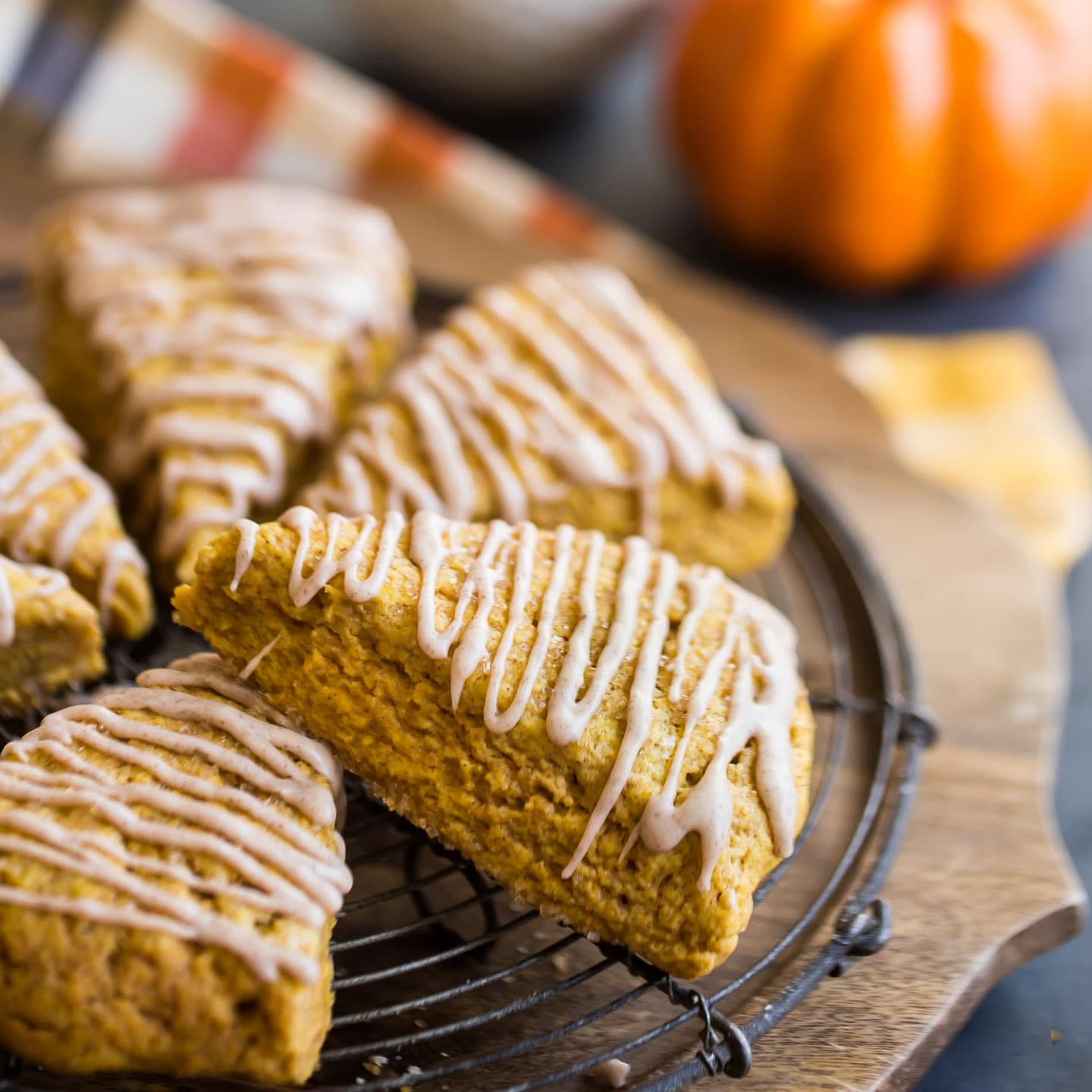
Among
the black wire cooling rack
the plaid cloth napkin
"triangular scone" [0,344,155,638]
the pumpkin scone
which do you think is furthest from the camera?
the plaid cloth napkin

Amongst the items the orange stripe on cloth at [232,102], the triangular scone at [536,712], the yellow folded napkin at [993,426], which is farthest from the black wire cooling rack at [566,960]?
the orange stripe on cloth at [232,102]

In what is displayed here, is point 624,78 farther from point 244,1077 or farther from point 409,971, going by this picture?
point 244,1077

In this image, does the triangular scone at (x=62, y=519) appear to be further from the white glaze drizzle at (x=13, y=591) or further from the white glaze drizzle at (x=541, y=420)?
the white glaze drizzle at (x=541, y=420)

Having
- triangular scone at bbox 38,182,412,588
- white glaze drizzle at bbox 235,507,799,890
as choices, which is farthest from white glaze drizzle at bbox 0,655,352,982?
triangular scone at bbox 38,182,412,588

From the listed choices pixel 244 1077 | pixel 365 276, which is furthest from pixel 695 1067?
pixel 365 276

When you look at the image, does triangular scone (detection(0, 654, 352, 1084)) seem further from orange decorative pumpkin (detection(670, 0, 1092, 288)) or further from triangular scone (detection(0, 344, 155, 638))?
orange decorative pumpkin (detection(670, 0, 1092, 288))

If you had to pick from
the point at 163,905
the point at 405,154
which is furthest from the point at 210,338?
the point at 405,154

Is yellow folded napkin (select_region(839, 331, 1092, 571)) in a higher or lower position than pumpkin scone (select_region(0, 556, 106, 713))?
higher
